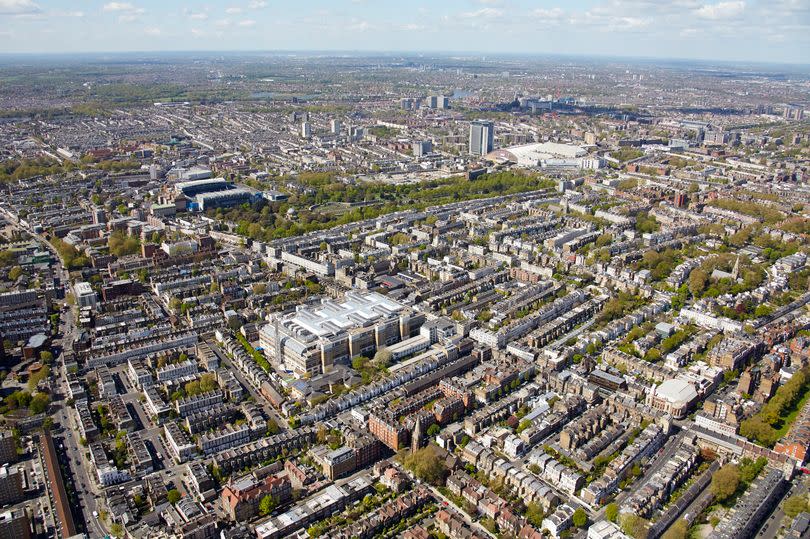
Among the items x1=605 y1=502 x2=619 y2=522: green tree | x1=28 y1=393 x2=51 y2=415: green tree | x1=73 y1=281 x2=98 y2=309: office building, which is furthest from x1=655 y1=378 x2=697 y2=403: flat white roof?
x1=73 y1=281 x2=98 y2=309: office building

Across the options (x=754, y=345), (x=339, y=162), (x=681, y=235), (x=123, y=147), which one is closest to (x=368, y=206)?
(x=339, y=162)

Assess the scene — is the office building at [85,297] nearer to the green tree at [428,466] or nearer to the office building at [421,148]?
the green tree at [428,466]

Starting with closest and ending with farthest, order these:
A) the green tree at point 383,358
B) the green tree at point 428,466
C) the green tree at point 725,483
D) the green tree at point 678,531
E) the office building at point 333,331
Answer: the green tree at point 678,531, the green tree at point 725,483, the green tree at point 428,466, the office building at point 333,331, the green tree at point 383,358

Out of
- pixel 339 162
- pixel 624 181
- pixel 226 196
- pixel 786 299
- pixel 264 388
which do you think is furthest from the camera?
pixel 339 162

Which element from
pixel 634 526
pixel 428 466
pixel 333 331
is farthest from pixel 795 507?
pixel 333 331

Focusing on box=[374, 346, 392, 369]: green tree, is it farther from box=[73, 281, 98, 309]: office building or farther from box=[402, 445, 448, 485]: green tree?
box=[73, 281, 98, 309]: office building

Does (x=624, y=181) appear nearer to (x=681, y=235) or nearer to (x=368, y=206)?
(x=681, y=235)

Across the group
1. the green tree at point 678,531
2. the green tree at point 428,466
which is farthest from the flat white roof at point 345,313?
the green tree at point 678,531

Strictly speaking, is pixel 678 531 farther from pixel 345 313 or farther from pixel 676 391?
pixel 345 313
